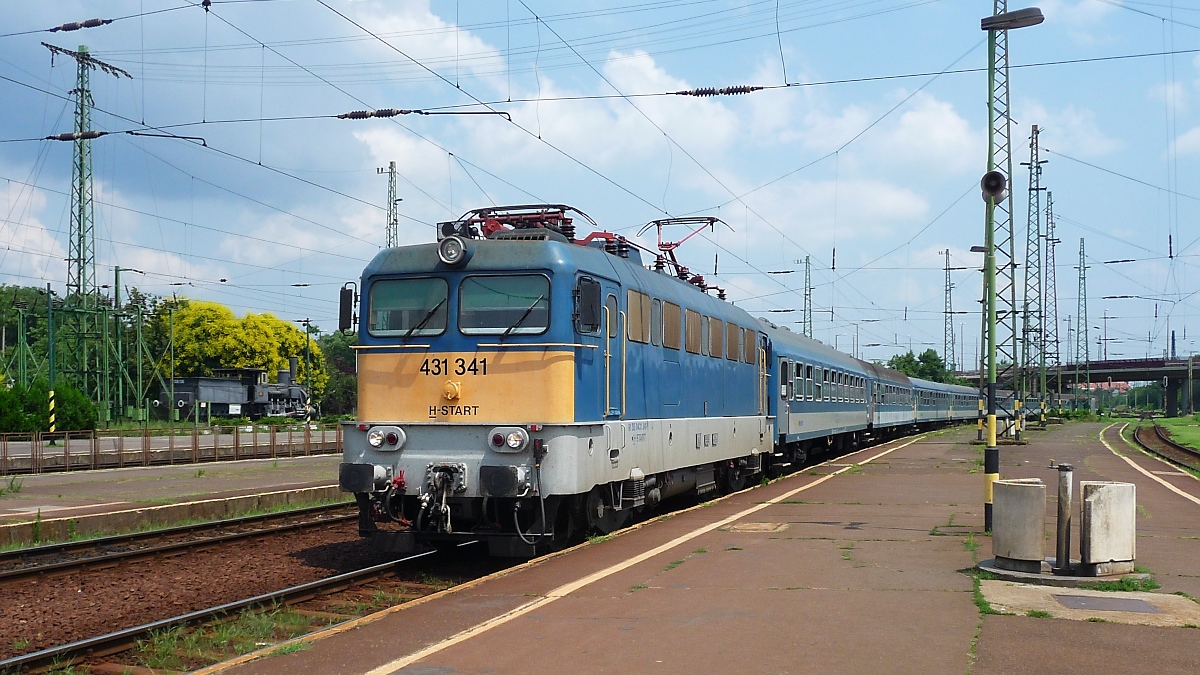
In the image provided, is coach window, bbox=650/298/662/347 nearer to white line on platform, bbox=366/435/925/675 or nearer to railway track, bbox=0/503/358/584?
white line on platform, bbox=366/435/925/675

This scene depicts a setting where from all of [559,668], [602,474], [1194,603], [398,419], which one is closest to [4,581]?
[398,419]

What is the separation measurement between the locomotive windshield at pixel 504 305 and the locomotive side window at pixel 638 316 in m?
1.97

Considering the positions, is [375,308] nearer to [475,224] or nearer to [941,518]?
[475,224]

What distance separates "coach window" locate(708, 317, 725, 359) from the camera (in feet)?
59.7

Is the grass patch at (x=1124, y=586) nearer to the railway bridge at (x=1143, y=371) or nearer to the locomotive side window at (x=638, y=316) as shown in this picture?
the locomotive side window at (x=638, y=316)

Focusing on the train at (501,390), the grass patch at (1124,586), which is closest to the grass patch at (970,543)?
the grass patch at (1124,586)

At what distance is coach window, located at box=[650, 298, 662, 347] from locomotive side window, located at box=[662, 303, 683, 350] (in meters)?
0.19

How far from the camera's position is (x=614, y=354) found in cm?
1323

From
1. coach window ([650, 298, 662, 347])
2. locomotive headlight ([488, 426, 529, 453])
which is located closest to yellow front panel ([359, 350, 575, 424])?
locomotive headlight ([488, 426, 529, 453])

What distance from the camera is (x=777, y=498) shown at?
19.0m

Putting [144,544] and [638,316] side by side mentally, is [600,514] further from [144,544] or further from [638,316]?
[144,544]

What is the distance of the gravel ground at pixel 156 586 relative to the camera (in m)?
9.73

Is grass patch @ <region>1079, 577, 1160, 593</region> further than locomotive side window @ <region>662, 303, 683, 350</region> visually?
No

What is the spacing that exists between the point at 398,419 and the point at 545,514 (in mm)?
2010
